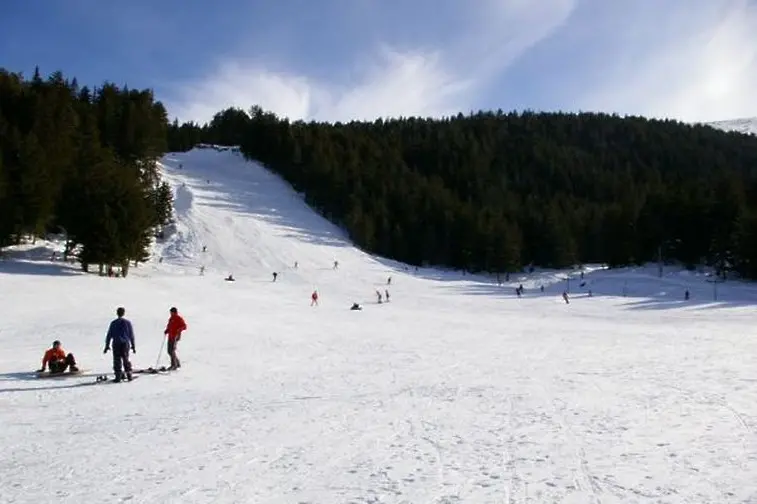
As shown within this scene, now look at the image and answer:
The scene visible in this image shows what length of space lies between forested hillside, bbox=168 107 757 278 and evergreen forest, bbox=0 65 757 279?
291 millimetres

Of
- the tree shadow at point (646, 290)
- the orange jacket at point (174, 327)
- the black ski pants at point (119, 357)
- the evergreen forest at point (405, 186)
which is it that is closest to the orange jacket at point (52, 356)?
the black ski pants at point (119, 357)

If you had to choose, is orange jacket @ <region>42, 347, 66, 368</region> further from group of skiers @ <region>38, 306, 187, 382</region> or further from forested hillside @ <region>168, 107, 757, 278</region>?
forested hillside @ <region>168, 107, 757, 278</region>

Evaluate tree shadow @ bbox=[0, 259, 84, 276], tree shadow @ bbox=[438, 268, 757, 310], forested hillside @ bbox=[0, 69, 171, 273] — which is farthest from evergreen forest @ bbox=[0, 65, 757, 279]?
tree shadow @ bbox=[438, 268, 757, 310]

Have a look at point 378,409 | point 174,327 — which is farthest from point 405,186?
point 378,409

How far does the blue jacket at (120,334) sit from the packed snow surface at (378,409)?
3.80 feet

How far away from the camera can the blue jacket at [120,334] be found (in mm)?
15055

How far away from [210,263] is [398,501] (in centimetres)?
5810

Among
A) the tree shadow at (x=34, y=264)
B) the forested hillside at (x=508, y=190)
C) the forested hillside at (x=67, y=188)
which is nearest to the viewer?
the tree shadow at (x=34, y=264)

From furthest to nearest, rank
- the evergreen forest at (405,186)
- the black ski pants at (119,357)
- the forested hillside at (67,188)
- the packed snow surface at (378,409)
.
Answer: the evergreen forest at (405,186) → the forested hillside at (67,188) → the black ski pants at (119,357) → the packed snow surface at (378,409)

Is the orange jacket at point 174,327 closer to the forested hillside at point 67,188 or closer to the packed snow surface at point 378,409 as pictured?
the packed snow surface at point 378,409

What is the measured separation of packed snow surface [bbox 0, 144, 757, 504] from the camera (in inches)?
285

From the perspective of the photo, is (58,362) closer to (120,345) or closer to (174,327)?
(120,345)

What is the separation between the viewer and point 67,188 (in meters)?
48.2

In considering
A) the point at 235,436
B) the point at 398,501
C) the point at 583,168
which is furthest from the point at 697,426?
the point at 583,168
